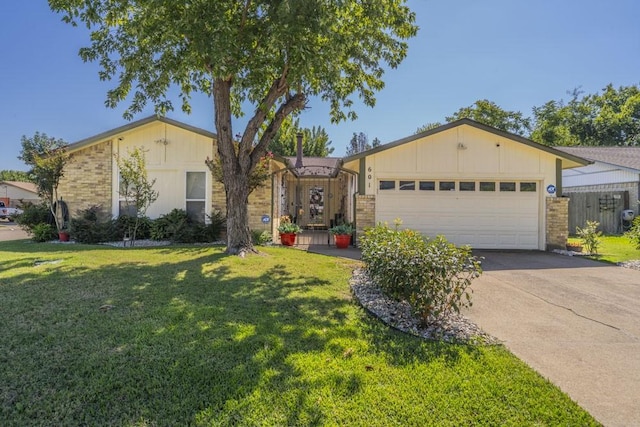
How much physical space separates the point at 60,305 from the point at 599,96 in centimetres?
4587

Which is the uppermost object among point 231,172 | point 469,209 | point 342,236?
point 231,172

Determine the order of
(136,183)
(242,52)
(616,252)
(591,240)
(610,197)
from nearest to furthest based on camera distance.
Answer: (242,52), (136,183), (591,240), (616,252), (610,197)

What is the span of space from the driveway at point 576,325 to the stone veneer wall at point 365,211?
416 cm

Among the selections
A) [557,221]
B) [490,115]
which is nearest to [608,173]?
[557,221]

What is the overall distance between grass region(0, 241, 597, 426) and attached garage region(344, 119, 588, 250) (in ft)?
22.1

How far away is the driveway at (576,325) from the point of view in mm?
2750

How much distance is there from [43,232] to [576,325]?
14.8 meters

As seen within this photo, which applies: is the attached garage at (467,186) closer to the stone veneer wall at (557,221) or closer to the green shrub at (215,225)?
the stone veneer wall at (557,221)

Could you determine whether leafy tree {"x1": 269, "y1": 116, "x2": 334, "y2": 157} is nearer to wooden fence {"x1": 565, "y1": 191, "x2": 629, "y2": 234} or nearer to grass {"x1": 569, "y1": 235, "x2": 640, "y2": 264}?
wooden fence {"x1": 565, "y1": 191, "x2": 629, "y2": 234}

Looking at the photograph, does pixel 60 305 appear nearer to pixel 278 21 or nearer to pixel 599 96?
pixel 278 21

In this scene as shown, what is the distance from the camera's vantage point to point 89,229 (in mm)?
10930

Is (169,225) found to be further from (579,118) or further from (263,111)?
(579,118)

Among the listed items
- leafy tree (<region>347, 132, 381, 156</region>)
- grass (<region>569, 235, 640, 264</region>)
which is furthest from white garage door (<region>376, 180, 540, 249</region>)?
leafy tree (<region>347, 132, 381, 156</region>)

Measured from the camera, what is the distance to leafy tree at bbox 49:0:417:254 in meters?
6.30
